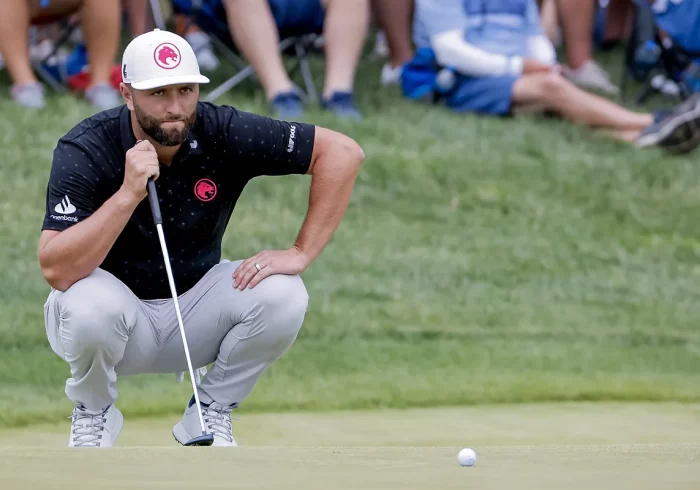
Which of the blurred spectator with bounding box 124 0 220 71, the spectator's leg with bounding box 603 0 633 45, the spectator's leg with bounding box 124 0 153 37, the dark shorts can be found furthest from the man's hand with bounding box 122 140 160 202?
the spectator's leg with bounding box 603 0 633 45

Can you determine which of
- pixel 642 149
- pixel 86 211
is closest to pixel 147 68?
pixel 86 211

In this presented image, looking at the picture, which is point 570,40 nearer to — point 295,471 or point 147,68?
point 147,68

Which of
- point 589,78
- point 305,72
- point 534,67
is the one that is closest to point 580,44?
point 589,78

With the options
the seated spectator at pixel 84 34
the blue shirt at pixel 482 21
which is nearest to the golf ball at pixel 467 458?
the seated spectator at pixel 84 34

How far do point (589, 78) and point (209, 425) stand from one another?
236 inches

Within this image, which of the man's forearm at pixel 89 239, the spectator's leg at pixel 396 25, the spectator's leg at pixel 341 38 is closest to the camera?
the man's forearm at pixel 89 239

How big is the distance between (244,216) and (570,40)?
3.41 metres

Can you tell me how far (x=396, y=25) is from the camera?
Result: 29.8ft

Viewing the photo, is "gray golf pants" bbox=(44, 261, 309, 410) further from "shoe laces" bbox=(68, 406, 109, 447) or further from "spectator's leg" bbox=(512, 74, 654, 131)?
"spectator's leg" bbox=(512, 74, 654, 131)

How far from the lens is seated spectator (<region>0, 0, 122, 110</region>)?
7367mm

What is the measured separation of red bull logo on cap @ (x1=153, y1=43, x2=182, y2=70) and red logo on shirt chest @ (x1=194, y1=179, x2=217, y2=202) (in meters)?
0.40

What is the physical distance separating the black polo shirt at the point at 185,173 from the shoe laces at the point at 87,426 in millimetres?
402

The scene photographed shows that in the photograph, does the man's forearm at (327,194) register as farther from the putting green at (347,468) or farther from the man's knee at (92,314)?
the putting green at (347,468)

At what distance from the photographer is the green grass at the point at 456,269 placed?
5.10m
